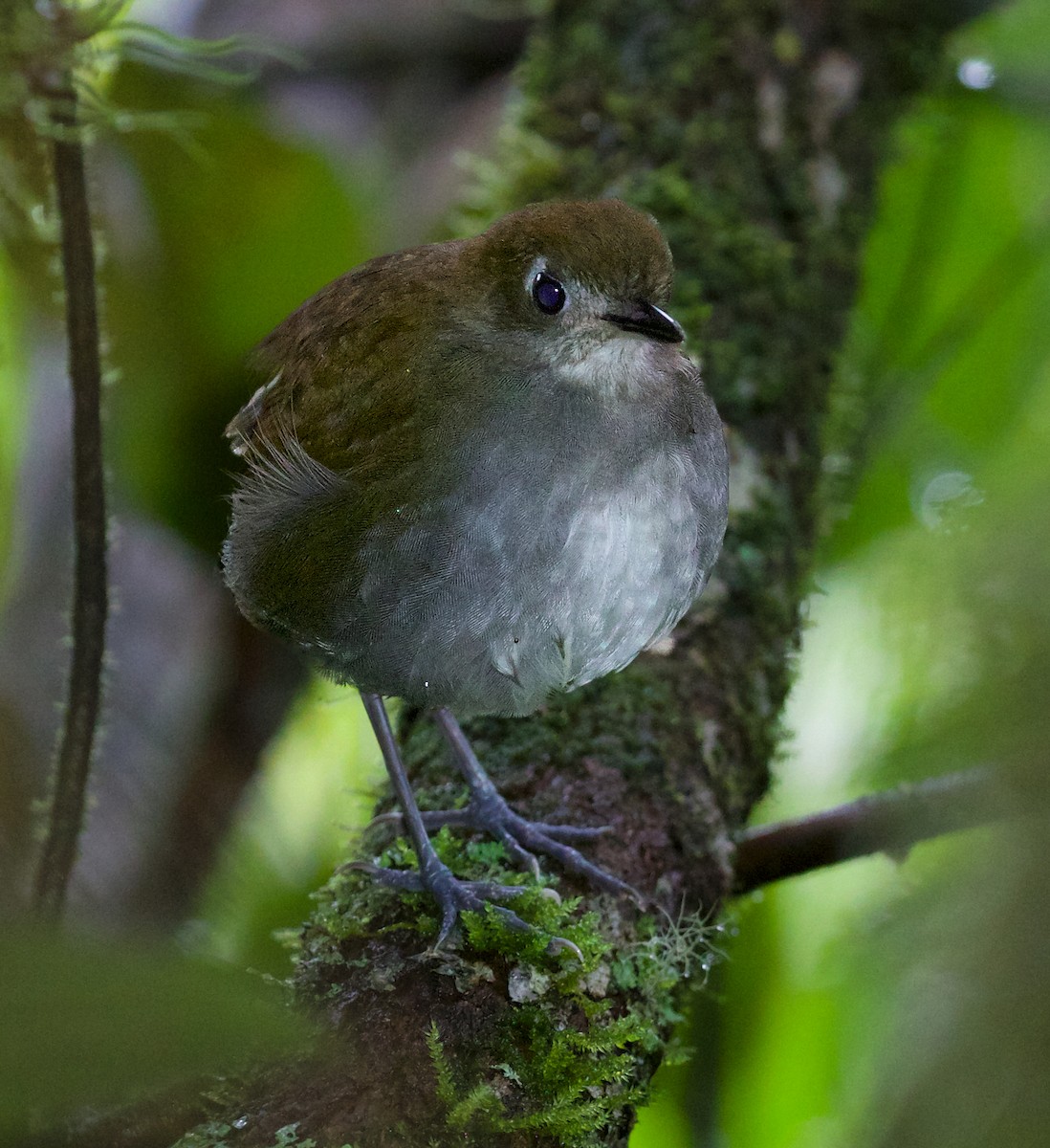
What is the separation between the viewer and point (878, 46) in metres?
4.18

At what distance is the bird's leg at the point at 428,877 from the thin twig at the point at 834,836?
64 centimetres

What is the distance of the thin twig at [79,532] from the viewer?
280cm

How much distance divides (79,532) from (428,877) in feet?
4.06

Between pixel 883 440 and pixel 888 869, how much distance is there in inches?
59.1

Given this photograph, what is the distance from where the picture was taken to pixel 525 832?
2.55 m

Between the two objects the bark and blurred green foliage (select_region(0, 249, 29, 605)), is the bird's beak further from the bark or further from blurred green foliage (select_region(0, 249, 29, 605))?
blurred green foliage (select_region(0, 249, 29, 605))

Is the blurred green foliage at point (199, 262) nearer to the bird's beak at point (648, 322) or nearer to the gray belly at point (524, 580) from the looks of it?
the gray belly at point (524, 580)

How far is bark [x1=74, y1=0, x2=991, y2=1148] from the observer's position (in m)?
1.97

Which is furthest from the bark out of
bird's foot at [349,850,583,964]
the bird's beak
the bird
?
the bird's beak

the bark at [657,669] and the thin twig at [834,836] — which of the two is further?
the thin twig at [834,836]

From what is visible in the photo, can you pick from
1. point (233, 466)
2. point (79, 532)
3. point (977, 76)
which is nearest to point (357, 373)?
point (79, 532)

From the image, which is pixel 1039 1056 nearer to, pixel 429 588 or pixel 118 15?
pixel 429 588

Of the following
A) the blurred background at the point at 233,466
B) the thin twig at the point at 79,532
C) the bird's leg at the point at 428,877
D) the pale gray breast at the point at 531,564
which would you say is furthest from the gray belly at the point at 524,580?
the blurred background at the point at 233,466

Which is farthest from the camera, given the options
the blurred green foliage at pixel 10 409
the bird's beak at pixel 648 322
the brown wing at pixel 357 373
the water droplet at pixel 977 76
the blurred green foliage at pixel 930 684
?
the water droplet at pixel 977 76
